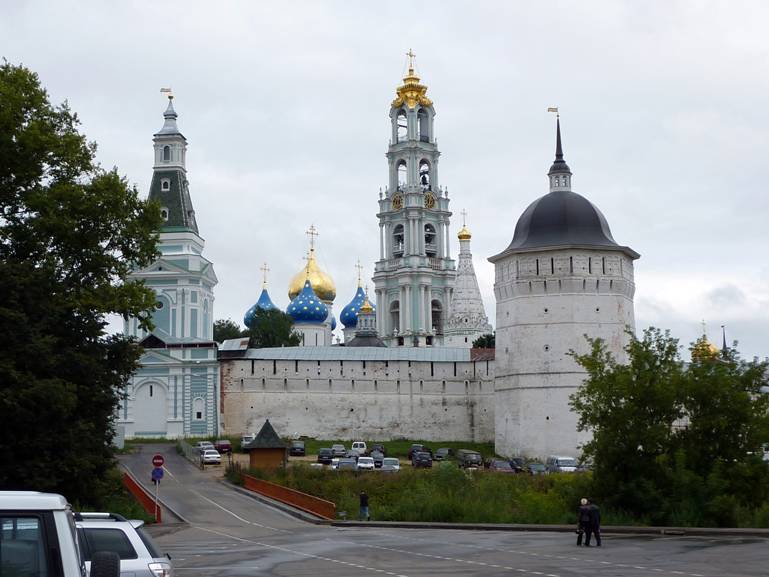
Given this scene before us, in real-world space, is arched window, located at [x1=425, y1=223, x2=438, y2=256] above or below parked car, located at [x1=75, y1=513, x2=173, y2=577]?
above

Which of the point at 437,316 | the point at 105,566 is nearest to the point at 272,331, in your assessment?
the point at 437,316

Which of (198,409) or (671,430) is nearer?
(671,430)

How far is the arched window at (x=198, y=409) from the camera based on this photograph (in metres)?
62.5

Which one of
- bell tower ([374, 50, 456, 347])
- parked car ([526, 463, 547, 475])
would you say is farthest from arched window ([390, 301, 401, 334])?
parked car ([526, 463, 547, 475])

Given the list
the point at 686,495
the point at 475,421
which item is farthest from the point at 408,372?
the point at 686,495

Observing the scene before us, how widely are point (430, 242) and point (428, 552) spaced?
244 ft

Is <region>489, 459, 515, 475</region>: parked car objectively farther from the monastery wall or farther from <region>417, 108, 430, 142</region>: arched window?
<region>417, 108, 430, 142</region>: arched window

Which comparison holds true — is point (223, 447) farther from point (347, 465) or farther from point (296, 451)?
point (347, 465)

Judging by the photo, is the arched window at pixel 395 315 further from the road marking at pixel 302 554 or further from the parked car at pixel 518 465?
the road marking at pixel 302 554

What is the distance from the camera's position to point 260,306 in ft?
315

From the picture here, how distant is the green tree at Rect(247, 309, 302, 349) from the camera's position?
8660 centimetres

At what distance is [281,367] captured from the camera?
216 ft

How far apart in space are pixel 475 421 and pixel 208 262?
17974 millimetres

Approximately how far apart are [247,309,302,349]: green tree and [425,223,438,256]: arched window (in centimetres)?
1251
